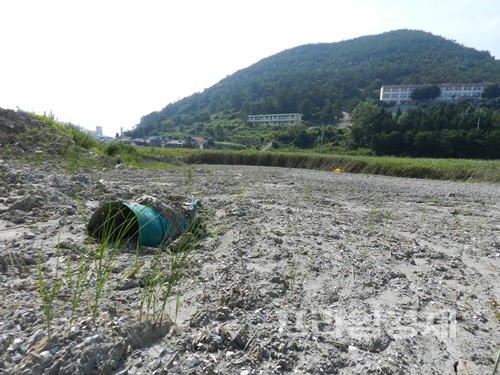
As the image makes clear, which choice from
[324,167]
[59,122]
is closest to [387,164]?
[324,167]

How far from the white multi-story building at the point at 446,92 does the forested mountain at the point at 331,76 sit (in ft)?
16.8

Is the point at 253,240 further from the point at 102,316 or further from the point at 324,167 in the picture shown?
the point at 324,167

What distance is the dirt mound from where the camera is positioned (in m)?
8.56

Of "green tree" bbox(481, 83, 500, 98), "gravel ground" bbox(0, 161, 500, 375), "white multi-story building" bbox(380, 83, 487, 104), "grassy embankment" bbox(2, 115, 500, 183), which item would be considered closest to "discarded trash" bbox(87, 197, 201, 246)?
"gravel ground" bbox(0, 161, 500, 375)

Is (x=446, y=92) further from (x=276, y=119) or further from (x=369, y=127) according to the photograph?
(x=369, y=127)

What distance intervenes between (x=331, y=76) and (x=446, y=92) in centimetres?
3739

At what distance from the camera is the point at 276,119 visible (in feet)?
262

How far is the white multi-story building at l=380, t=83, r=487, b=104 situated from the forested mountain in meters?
5.11

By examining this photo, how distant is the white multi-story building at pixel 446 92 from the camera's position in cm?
7919

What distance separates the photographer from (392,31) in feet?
533

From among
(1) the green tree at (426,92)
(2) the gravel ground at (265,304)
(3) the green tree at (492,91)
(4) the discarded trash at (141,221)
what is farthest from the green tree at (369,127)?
(3) the green tree at (492,91)

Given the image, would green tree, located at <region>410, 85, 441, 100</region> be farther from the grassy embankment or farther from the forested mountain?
the grassy embankment

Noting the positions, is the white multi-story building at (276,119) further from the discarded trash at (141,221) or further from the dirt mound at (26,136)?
the discarded trash at (141,221)

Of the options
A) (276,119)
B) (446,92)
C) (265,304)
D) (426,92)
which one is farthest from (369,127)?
(446,92)
